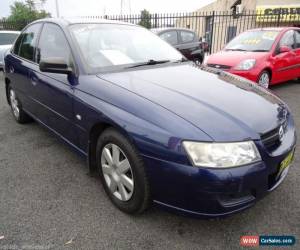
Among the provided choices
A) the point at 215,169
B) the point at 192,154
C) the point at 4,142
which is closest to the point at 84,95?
the point at 192,154

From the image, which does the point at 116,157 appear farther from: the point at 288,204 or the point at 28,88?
the point at 28,88

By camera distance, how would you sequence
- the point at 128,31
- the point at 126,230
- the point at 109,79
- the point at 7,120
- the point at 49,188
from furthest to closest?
the point at 7,120
the point at 128,31
the point at 49,188
the point at 109,79
the point at 126,230

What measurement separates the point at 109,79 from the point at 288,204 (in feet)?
6.26

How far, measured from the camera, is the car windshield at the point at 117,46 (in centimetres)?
277

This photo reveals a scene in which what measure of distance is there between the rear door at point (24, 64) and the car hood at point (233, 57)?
393 centimetres

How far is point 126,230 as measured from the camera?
7.28 feet

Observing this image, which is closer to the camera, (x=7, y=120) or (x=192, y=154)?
(x=192, y=154)

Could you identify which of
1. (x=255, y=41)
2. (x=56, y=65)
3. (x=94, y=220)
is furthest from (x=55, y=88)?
(x=255, y=41)

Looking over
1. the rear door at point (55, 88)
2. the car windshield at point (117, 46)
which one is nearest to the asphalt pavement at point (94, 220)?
the rear door at point (55, 88)

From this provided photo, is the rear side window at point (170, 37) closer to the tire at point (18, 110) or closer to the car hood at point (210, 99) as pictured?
the tire at point (18, 110)

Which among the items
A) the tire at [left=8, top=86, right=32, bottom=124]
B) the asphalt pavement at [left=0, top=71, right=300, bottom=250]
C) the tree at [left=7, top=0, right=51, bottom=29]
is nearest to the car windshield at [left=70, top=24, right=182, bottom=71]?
the asphalt pavement at [left=0, top=71, right=300, bottom=250]

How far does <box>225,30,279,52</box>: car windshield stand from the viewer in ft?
21.2

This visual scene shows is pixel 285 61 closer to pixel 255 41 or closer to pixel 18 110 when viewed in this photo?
pixel 255 41

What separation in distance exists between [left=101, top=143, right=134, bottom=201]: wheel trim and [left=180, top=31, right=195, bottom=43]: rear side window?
23.3 ft
